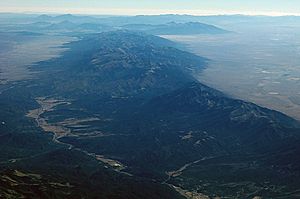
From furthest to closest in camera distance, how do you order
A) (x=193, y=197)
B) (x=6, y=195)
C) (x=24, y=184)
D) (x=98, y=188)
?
(x=193, y=197) → (x=98, y=188) → (x=24, y=184) → (x=6, y=195)

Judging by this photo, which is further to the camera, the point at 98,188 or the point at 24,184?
the point at 98,188

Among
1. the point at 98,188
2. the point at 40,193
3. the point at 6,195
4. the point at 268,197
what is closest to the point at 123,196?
the point at 98,188

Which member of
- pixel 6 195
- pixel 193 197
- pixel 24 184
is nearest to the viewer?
pixel 6 195

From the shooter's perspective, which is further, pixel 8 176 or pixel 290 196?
pixel 290 196

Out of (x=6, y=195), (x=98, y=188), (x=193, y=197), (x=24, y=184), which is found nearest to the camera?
(x=6, y=195)

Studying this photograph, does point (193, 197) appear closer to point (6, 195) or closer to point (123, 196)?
point (123, 196)

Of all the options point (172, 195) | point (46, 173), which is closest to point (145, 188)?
point (172, 195)

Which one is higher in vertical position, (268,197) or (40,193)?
(40,193)

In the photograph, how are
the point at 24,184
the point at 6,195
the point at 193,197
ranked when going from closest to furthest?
the point at 6,195
the point at 24,184
the point at 193,197

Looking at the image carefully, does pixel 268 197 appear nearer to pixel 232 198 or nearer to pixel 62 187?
pixel 232 198
